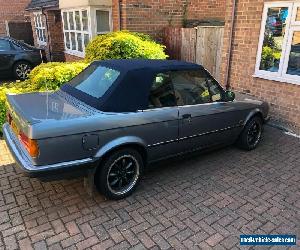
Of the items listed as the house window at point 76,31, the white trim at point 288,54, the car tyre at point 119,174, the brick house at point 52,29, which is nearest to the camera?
the car tyre at point 119,174

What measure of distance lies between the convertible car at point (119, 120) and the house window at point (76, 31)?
6469 mm

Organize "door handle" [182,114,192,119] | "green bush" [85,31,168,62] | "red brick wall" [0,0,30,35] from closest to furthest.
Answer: "door handle" [182,114,192,119] < "green bush" [85,31,168,62] < "red brick wall" [0,0,30,35]

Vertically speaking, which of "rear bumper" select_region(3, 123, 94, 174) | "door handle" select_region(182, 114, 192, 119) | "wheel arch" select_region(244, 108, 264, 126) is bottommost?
"wheel arch" select_region(244, 108, 264, 126)

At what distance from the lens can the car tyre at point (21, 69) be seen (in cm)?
1160

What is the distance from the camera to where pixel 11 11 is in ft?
59.3

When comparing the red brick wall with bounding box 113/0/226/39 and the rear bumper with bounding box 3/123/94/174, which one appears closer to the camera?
the rear bumper with bounding box 3/123/94/174

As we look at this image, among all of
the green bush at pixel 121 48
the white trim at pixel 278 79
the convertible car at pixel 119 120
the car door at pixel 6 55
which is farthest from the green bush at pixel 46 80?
the car door at pixel 6 55

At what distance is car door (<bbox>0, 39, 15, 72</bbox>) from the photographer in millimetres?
11258

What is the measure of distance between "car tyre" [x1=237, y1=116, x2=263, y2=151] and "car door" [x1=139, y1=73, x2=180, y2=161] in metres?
1.70

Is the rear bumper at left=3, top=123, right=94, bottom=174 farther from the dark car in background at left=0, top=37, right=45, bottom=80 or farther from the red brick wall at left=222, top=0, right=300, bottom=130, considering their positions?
the dark car in background at left=0, top=37, right=45, bottom=80

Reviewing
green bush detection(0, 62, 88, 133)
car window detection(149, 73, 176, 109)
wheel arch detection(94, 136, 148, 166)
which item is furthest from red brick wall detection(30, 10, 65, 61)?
wheel arch detection(94, 136, 148, 166)

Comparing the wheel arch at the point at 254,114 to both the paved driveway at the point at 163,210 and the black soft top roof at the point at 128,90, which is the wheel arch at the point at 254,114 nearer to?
the paved driveway at the point at 163,210

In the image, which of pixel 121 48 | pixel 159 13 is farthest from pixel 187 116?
pixel 159 13

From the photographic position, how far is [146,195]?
3.98 meters
